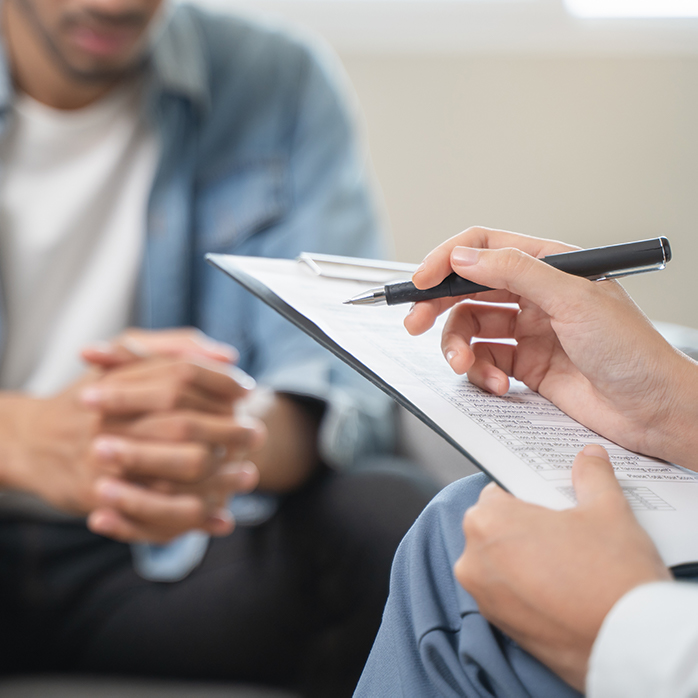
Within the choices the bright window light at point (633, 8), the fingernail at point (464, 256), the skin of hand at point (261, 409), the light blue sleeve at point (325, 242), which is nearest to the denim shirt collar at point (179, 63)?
the light blue sleeve at point (325, 242)

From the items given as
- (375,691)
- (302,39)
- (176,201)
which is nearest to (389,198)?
(302,39)

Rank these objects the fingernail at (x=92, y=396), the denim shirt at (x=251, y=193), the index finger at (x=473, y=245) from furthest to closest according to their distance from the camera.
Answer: the denim shirt at (x=251, y=193)
the fingernail at (x=92, y=396)
the index finger at (x=473, y=245)

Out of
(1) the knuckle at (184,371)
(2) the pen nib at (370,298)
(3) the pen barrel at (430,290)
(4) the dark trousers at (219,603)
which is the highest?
(3) the pen barrel at (430,290)

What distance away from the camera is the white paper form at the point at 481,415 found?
0.71ft

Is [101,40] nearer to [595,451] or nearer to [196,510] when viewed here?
[196,510]

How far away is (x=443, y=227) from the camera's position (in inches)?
36.0

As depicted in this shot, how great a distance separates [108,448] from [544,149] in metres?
0.58

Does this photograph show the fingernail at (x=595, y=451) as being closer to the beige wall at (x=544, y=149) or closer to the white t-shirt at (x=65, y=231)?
the beige wall at (x=544, y=149)

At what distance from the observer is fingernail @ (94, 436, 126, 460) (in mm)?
568

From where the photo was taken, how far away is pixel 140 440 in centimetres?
60

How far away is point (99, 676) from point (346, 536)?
0.27 metres

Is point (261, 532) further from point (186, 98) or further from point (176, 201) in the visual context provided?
point (186, 98)

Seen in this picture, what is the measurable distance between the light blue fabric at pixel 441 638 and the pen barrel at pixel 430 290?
9 cm

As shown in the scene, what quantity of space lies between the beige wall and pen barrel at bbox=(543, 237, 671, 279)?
0.24m
